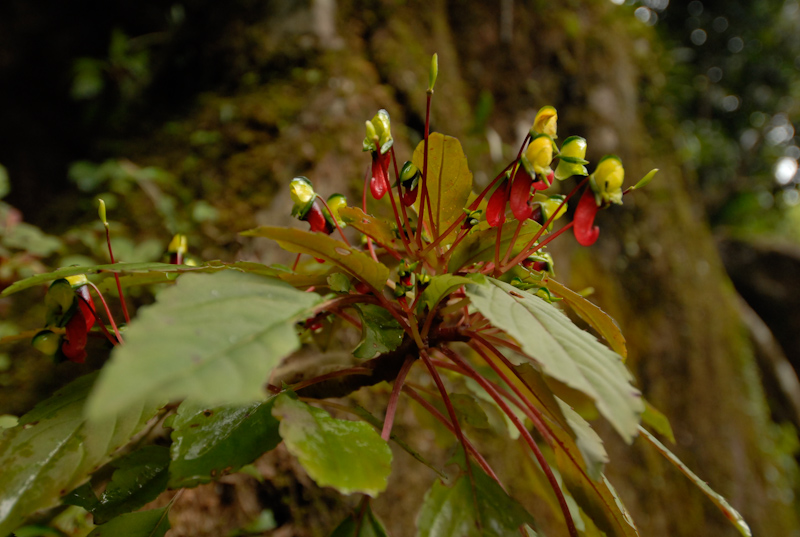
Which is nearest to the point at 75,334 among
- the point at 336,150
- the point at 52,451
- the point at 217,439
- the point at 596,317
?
the point at 52,451

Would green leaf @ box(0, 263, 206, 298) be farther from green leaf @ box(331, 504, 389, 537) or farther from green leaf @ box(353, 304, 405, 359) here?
green leaf @ box(331, 504, 389, 537)

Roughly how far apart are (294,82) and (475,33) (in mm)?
1408

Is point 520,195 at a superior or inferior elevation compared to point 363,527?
superior

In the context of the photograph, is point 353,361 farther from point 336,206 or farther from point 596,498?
point 596,498

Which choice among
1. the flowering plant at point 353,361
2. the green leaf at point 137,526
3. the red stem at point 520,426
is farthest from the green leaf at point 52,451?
the red stem at point 520,426

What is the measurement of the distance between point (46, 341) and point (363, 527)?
1.59 ft

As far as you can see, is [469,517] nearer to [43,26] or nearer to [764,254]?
[43,26]

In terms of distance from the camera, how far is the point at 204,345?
0.30 m

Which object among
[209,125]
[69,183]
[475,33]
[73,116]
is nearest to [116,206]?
[209,125]

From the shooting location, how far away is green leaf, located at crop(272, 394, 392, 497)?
0.38 m

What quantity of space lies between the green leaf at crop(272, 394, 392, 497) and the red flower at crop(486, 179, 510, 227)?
301 mm

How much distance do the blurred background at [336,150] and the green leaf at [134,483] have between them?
35 centimetres

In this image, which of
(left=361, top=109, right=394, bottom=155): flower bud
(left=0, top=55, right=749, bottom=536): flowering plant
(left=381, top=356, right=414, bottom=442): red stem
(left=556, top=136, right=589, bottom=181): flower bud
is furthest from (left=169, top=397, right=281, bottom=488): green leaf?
(left=556, top=136, right=589, bottom=181): flower bud

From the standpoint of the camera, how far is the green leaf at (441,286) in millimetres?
456
